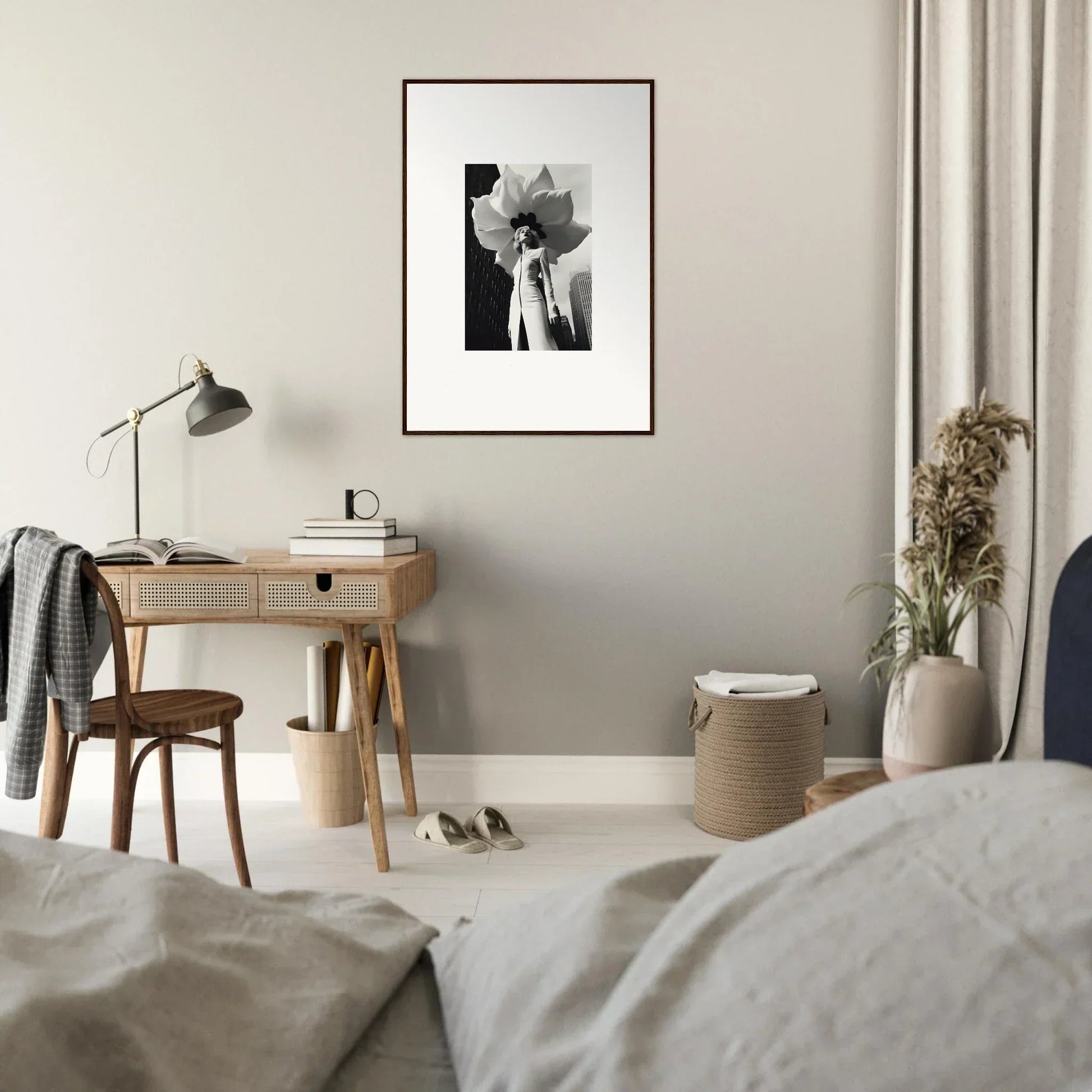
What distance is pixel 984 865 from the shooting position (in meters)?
0.62

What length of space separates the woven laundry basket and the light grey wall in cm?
33

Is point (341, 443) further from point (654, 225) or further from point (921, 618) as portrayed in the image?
point (921, 618)

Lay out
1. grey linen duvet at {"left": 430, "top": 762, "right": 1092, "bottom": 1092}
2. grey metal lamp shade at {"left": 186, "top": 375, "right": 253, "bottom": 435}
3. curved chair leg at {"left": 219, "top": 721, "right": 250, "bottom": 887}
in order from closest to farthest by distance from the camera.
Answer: grey linen duvet at {"left": 430, "top": 762, "right": 1092, "bottom": 1092} < curved chair leg at {"left": 219, "top": 721, "right": 250, "bottom": 887} < grey metal lamp shade at {"left": 186, "top": 375, "right": 253, "bottom": 435}

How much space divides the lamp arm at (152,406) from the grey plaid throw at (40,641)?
2.24 feet

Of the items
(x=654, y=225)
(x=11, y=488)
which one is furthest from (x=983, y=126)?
(x=11, y=488)

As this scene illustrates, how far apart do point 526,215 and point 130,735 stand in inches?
71.2

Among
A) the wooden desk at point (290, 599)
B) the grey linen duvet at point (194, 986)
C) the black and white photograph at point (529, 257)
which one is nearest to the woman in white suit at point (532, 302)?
the black and white photograph at point (529, 257)

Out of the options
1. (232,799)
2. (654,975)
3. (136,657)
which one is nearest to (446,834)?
(232,799)

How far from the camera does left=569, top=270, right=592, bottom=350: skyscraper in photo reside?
297 cm

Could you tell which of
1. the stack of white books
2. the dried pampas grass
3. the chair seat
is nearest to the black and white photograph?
the stack of white books

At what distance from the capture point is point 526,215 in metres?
2.96

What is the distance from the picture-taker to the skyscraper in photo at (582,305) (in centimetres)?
297

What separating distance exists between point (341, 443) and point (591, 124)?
3.93ft

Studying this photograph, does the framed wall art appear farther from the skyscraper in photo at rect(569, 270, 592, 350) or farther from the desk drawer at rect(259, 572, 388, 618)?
the desk drawer at rect(259, 572, 388, 618)
